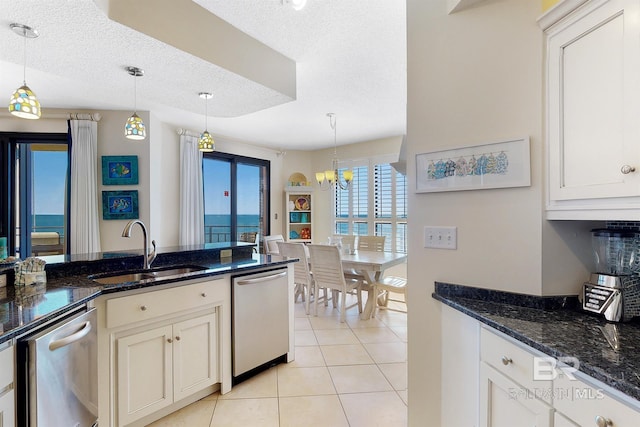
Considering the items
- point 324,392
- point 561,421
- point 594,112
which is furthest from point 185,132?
point 561,421

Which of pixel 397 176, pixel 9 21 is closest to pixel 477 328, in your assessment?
pixel 9 21

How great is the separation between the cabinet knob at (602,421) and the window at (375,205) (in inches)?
170

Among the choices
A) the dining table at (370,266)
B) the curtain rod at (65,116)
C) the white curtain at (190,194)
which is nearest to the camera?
the dining table at (370,266)

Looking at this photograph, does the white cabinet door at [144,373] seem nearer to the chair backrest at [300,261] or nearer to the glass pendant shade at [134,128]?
the glass pendant shade at [134,128]

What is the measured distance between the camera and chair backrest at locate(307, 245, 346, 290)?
351 centimetres

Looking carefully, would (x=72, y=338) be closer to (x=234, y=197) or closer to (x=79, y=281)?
(x=79, y=281)

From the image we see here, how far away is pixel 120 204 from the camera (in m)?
3.72

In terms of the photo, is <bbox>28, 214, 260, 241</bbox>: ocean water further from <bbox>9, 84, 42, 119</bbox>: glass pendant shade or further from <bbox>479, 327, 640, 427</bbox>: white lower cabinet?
<bbox>479, 327, 640, 427</bbox>: white lower cabinet

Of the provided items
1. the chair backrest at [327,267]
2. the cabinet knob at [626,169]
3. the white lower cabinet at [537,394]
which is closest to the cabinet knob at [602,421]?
the white lower cabinet at [537,394]

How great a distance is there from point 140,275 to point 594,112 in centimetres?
271

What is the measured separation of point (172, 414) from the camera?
1944mm

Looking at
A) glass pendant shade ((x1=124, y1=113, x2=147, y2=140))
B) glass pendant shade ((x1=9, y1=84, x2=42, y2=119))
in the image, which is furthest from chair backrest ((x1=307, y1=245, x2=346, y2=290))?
glass pendant shade ((x1=9, y1=84, x2=42, y2=119))

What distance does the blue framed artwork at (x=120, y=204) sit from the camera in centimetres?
370

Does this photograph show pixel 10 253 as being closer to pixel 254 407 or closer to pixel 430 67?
pixel 254 407
